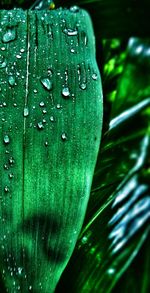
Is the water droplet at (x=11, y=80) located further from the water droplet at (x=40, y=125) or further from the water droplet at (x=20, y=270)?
the water droplet at (x=20, y=270)

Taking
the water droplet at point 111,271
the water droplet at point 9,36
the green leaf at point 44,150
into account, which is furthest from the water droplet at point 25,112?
the water droplet at point 111,271

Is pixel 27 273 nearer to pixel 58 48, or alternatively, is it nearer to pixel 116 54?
pixel 58 48

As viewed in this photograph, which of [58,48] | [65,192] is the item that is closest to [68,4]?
[58,48]

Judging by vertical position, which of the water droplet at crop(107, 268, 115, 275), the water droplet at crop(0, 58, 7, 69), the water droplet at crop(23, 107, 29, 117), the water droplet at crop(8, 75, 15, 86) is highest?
the water droplet at crop(0, 58, 7, 69)

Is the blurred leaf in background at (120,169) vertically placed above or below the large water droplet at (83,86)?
below

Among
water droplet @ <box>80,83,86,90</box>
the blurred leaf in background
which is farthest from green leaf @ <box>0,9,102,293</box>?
the blurred leaf in background

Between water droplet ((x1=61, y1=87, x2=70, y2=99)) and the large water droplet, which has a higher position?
the large water droplet

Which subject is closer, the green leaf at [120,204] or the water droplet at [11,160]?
the water droplet at [11,160]

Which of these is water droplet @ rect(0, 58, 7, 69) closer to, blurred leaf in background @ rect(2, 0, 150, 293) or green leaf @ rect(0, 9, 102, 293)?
green leaf @ rect(0, 9, 102, 293)

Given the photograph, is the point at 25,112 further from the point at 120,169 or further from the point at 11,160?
the point at 120,169
